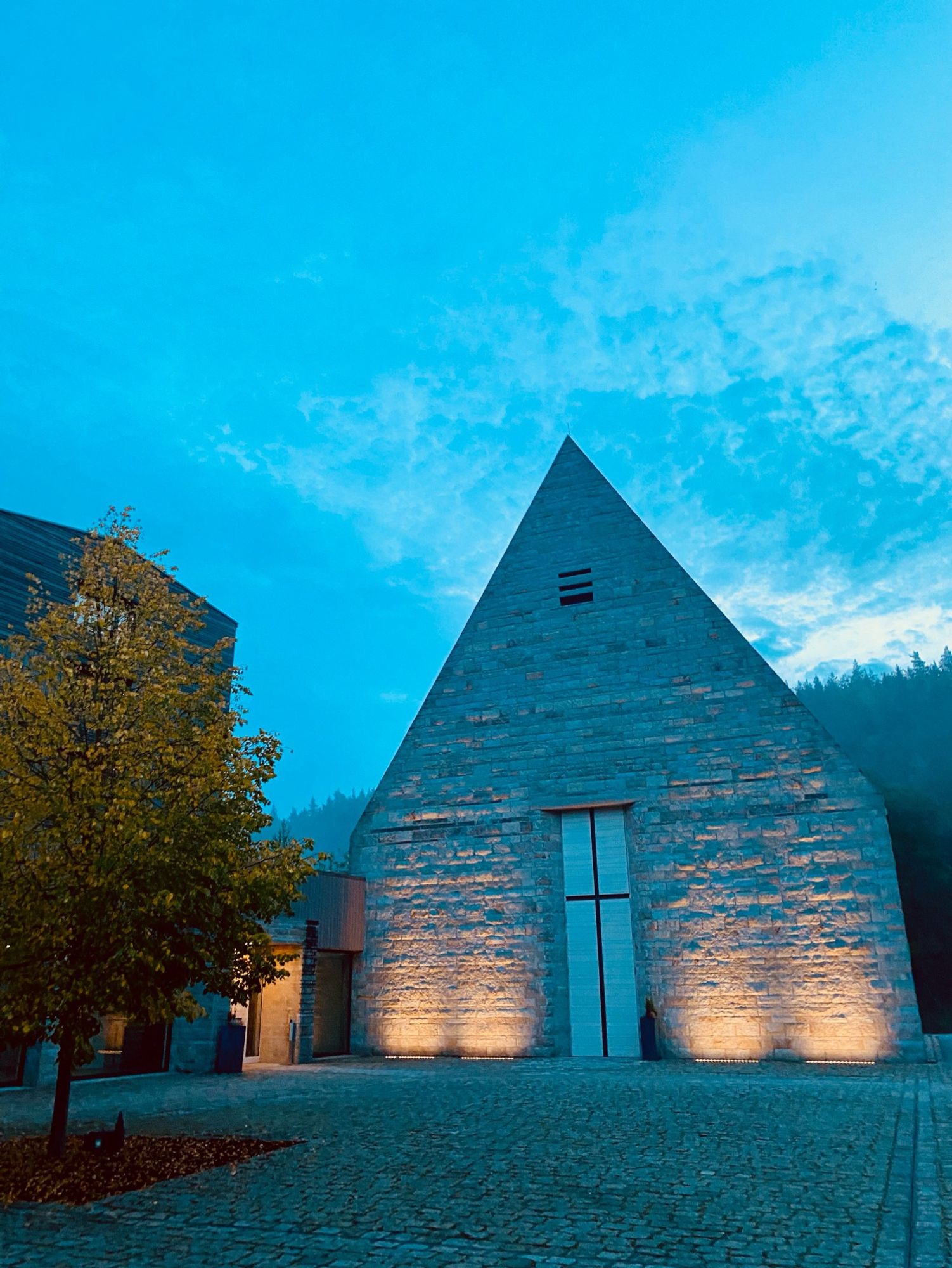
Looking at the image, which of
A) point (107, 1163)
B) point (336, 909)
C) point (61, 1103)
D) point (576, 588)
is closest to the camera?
point (107, 1163)

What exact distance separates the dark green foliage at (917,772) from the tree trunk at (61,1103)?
28.6 metres

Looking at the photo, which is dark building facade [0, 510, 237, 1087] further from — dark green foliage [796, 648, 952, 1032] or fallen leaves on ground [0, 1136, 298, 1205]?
dark green foliage [796, 648, 952, 1032]

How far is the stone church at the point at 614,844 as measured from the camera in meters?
17.1

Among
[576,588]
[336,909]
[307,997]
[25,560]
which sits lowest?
[307,997]

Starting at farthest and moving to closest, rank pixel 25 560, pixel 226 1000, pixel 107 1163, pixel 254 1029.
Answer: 1. pixel 254 1029
2. pixel 226 1000
3. pixel 25 560
4. pixel 107 1163

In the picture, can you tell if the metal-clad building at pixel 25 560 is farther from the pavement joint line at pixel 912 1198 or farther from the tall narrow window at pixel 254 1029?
the pavement joint line at pixel 912 1198

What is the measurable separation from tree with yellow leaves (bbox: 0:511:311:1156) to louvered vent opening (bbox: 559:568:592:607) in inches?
478

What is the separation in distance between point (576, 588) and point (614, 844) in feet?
20.2

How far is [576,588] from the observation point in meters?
21.3

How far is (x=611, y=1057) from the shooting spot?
17.8m

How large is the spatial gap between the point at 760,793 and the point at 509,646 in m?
6.71

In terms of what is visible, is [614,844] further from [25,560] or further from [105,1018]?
[25,560]

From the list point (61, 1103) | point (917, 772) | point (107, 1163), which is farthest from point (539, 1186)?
point (917, 772)

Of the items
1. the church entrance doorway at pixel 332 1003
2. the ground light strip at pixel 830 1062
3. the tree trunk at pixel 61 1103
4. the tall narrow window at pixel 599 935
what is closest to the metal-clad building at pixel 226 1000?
the church entrance doorway at pixel 332 1003
